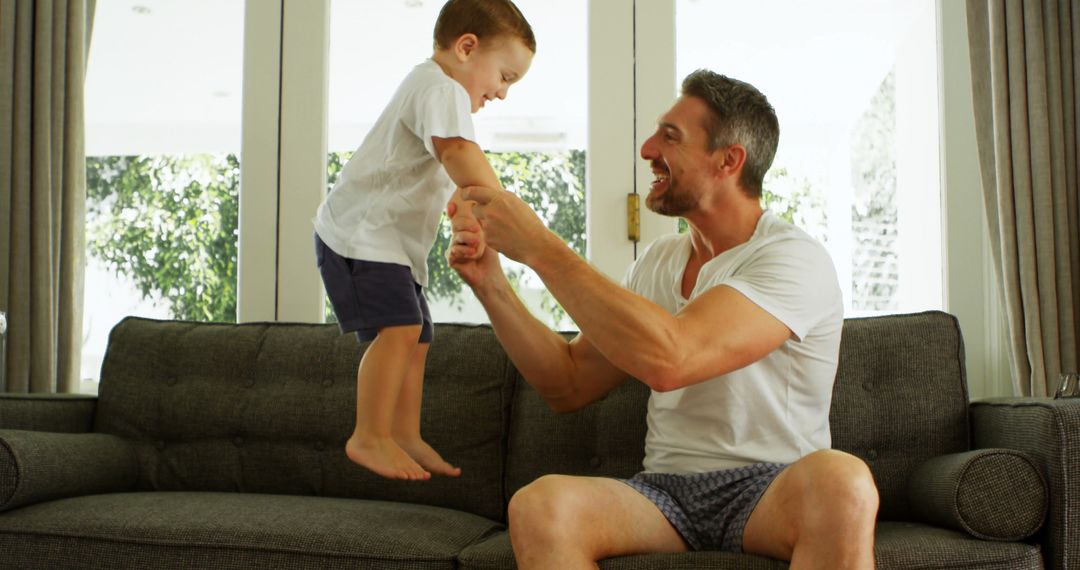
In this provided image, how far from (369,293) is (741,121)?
0.79 meters

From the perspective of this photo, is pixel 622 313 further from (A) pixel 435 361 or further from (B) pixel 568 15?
(B) pixel 568 15

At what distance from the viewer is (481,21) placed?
1993 mm

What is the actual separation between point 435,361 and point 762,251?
914 mm

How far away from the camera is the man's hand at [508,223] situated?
1712 millimetres

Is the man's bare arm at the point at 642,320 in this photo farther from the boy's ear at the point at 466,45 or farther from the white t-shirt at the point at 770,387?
the boy's ear at the point at 466,45

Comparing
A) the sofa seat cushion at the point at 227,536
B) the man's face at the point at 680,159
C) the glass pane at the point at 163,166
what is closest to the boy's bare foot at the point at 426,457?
the sofa seat cushion at the point at 227,536

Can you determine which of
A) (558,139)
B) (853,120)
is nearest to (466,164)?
(558,139)

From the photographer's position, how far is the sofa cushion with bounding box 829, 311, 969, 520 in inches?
84.7

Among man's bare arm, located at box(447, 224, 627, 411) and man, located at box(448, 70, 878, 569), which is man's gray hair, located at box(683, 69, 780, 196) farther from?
man's bare arm, located at box(447, 224, 627, 411)

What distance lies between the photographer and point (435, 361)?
245cm

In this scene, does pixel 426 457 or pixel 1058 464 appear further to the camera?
pixel 426 457

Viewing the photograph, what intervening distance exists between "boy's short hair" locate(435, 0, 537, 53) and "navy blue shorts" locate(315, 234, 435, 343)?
1.50 ft

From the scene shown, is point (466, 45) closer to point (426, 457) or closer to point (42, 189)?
point (426, 457)

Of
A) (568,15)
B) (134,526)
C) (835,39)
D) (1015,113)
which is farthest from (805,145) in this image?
(134,526)
